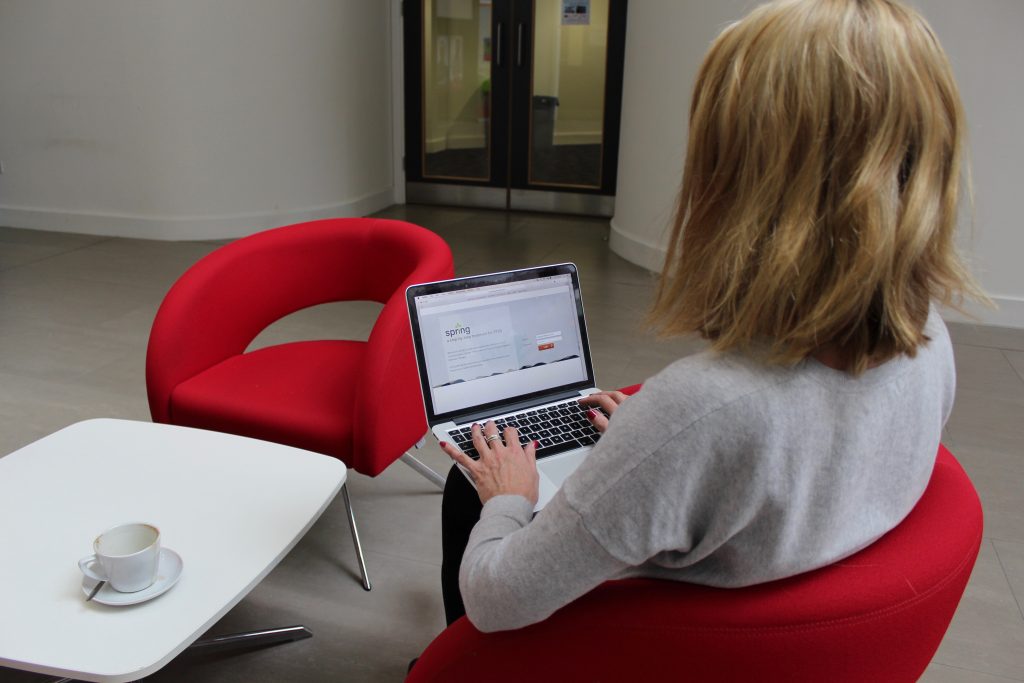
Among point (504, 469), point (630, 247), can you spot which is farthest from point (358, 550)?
point (630, 247)

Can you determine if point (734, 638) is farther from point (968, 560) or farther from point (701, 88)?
point (701, 88)

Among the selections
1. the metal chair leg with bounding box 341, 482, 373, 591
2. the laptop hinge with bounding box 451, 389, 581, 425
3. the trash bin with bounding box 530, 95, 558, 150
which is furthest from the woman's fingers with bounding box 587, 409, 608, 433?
the trash bin with bounding box 530, 95, 558, 150

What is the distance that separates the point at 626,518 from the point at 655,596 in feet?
0.42

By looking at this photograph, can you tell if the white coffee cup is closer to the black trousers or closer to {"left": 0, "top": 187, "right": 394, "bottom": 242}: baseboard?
the black trousers

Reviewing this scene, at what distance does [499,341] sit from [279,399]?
807 millimetres

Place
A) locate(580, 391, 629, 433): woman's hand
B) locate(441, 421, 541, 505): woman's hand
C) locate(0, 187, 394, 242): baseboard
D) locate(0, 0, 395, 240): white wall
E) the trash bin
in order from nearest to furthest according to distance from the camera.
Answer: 1. locate(441, 421, 541, 505): woman's hand
2. locate(580, 391, 629, 433): woman's hand
3. locate(0, 0, 395, 240): white wall
4. locate(0, 187, 394, 242): baseboard
5. the trash bin

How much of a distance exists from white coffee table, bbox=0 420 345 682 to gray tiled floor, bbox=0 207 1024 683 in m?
0.50

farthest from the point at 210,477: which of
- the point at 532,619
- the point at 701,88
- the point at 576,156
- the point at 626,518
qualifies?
the point at 576,156

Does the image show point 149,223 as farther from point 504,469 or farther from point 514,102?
point 504,469

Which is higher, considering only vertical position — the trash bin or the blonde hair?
the blonde hair

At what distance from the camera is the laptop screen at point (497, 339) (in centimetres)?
166

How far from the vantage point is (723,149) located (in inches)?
34.5

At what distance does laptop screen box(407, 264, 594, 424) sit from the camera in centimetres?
166

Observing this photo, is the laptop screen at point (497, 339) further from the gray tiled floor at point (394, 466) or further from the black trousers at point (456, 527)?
the gray tiled floor at point (394, 466)
